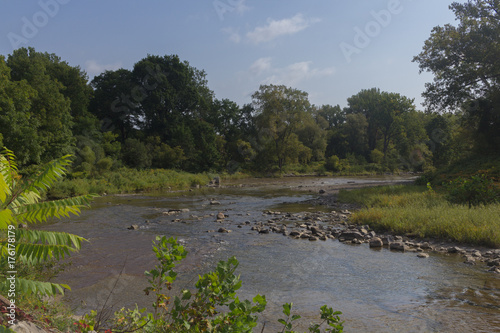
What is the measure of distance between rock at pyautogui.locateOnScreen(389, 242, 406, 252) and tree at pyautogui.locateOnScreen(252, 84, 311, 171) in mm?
48985

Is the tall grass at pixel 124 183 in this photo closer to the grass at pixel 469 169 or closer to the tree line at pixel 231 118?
the tree line at pixel 231 118

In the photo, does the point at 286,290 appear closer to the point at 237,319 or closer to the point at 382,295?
the point at 382,295

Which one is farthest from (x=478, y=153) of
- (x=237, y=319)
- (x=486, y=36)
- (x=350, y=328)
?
(x=237, y=319)

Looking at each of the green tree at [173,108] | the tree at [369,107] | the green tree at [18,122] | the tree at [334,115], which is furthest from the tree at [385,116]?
the green tree at [18,122]

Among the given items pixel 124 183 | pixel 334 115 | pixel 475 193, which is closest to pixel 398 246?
pixel 475 193

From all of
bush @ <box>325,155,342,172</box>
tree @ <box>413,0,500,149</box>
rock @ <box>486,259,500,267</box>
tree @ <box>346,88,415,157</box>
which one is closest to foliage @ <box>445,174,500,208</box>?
rock @ <box>486,259,500,267</box>

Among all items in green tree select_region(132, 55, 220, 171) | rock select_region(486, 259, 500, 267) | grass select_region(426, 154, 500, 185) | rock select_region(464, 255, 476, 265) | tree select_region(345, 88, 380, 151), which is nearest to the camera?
rock select_region(486, 259, 500, 267)

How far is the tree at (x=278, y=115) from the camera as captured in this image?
2313 inches

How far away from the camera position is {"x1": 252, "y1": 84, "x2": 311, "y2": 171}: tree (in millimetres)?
58759

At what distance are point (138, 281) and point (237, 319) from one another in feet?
17.1

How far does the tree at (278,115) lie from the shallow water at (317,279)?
154 feet

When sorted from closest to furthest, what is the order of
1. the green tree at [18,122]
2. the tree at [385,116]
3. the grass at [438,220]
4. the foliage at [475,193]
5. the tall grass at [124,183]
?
the grass at [438,220] → the foliage at [475,193] → the green tree at [18,122] → the tall grass at [124,183] → the tree at [385,116]

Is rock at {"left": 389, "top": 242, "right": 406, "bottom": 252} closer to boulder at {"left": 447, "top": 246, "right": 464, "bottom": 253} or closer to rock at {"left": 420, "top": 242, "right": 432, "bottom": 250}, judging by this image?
rock at {"left": 420, "top": 242, "right": 432, "bottom": 250}

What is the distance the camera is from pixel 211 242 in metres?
12.0
